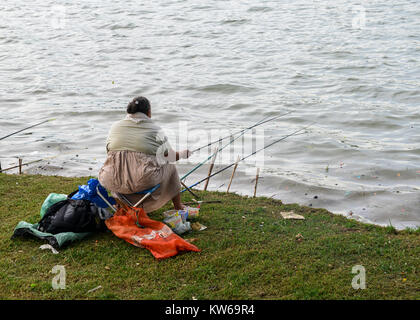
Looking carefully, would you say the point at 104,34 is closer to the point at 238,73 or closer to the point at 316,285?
the point at 238,73

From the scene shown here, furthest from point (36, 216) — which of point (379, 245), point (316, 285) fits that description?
point (379, 245)

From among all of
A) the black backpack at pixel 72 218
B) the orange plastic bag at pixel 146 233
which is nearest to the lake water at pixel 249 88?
the orange plastic bag at pixel 146 233

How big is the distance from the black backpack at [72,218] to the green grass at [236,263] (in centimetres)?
12

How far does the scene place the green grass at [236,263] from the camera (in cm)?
354

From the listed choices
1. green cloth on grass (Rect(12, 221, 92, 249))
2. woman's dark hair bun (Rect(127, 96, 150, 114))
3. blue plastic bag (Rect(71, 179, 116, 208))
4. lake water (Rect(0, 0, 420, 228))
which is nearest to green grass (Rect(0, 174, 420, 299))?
green cloth on grass (Rect(12, 221, 92, 249))

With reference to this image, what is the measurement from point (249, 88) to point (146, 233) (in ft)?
28.7

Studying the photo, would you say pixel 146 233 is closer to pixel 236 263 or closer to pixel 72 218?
pixel 72 218

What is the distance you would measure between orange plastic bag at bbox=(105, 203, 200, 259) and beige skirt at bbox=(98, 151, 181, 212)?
0.19 metres

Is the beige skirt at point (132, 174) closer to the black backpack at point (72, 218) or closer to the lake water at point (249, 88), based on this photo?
the black backpack at point (72, 218)

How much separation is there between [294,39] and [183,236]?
43.7 ft

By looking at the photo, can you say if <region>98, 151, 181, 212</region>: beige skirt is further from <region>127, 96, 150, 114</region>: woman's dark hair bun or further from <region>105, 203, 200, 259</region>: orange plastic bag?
<region>127, 96, 150, 114</region>: woman's dark hair bun

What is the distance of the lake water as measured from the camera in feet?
24.9

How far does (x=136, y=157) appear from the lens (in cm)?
450

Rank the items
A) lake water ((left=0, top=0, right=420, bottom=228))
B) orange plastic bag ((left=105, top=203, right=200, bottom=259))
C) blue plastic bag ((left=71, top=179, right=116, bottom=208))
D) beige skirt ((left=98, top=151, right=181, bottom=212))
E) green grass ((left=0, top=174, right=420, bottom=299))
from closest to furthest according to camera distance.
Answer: green grass ((left=0, top=174, right=420, bottom=299)) < orange plastic bag ((left=105, top=203, right=200, bottom=259)) < beige skirt ((left=98, top=151, right=181, bottom=212)) < blue plastic bag ((left=71, top=179, right=116, bottom=208)) < lake water ((left=0, top=0, right=420, bottom=228))
